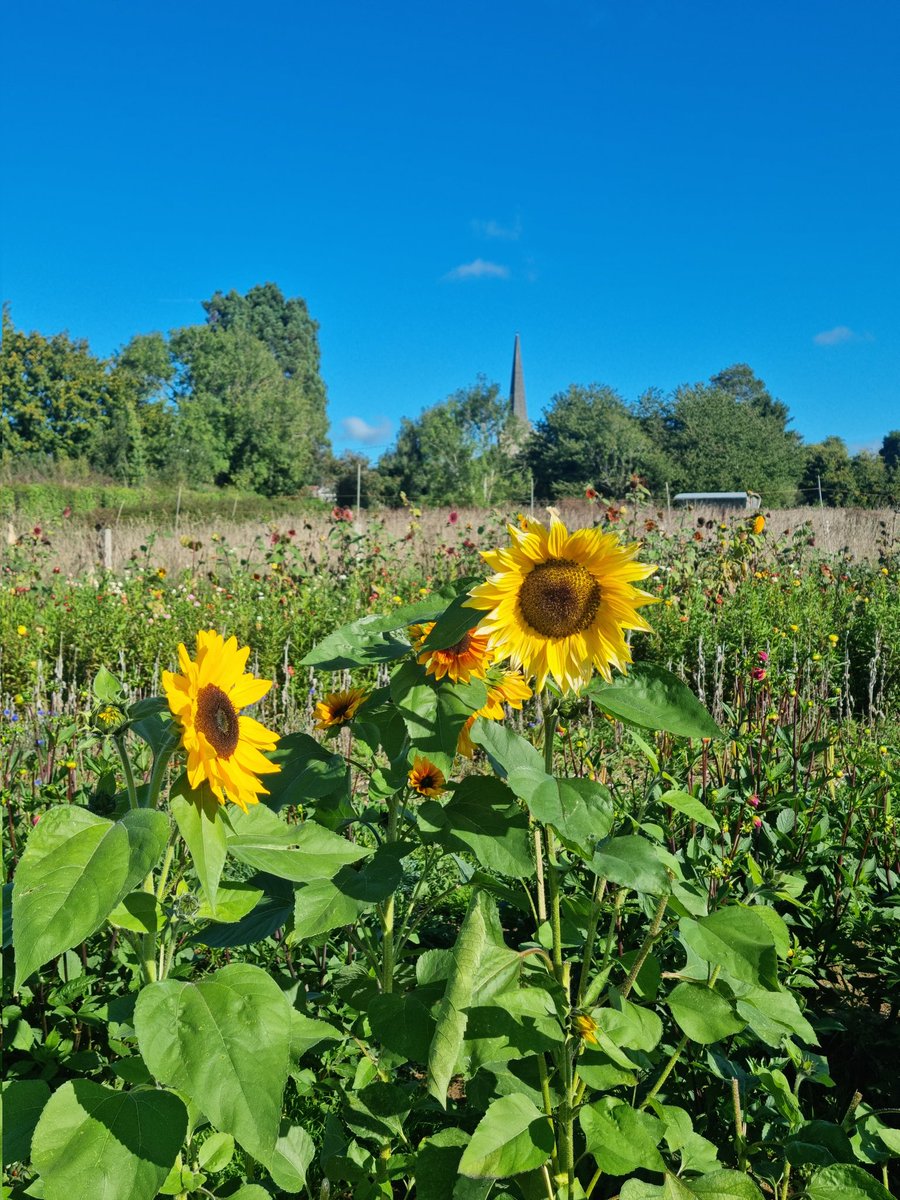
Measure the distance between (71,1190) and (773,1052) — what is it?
5.07ft

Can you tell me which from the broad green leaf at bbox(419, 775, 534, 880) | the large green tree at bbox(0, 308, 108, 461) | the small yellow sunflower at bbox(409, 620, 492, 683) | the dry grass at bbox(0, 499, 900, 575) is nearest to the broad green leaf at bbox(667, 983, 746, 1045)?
the broad green leaf at bbox(419, 775, 534, 880)

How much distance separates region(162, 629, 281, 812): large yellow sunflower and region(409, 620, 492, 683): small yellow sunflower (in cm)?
23

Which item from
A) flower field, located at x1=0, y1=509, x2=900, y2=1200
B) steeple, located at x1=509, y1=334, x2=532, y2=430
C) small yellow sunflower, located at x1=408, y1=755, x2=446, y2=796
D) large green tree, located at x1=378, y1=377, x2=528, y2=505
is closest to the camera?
flower field, located at x1=0, y1=509, x2=900, y2=1200

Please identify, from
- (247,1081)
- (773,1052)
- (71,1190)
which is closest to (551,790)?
(247,1081)

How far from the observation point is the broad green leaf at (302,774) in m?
1.24

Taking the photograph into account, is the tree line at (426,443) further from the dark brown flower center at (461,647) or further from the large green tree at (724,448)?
the dark brown flower center at (461,647)

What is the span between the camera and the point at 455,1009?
106 centimetres

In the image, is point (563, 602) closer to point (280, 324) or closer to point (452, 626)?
point (452, 626)

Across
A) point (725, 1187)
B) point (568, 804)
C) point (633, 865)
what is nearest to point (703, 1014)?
point (725, 1187)

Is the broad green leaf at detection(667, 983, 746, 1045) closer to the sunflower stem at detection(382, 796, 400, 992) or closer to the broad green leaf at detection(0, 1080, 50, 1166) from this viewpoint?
the sunflower stem at detection(382, 796, 400, 992)

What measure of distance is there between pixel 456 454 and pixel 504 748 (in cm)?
3573

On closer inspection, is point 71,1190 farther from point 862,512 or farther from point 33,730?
point 862,512

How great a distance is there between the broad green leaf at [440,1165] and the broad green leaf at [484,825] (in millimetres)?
442

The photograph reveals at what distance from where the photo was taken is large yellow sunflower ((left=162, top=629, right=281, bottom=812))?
105 centimetres
